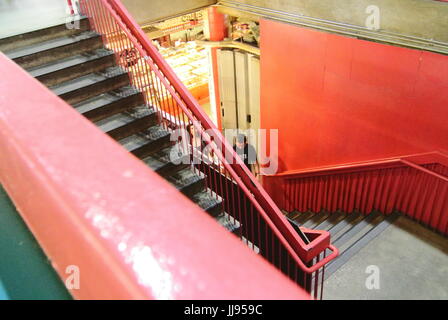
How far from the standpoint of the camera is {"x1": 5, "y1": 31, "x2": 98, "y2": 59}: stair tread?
4.57 m

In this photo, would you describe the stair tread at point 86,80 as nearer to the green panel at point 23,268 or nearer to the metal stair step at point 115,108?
the metal stair step at point 115,108

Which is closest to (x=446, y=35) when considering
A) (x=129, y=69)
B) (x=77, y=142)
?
(x=129, y=69)

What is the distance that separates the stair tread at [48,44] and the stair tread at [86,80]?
458mm

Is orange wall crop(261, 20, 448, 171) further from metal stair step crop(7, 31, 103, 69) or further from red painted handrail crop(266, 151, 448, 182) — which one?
metal stair step crop(7, 31, 103, 69)

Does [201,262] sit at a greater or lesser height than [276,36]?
greater

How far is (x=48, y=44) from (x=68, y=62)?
0.34 meters

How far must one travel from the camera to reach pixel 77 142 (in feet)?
3.91

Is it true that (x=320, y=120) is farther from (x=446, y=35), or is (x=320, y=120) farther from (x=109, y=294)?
(x=109, y=294)

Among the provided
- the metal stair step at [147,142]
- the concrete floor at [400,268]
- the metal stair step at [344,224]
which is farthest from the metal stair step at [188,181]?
the metal stair step at [344,224]

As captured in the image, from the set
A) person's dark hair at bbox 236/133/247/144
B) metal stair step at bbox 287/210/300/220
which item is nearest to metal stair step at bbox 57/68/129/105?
metal stair step at bbox 287/210/300/220

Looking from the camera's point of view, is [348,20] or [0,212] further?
[348,20]

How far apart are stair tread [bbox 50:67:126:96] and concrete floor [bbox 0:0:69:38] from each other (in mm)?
813

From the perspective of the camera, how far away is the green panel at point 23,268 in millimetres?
1248

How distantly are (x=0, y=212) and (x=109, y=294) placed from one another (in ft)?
3.40
